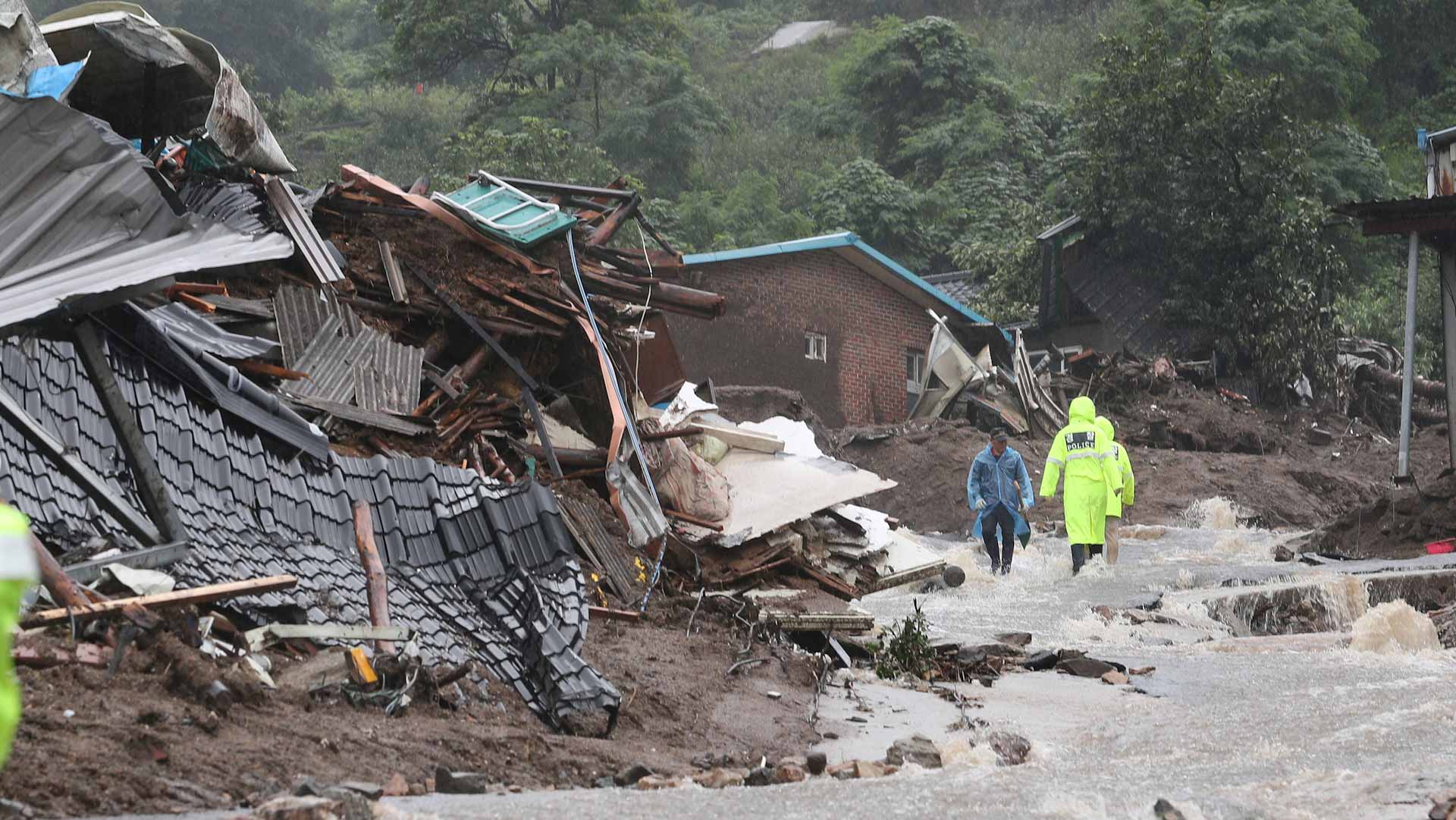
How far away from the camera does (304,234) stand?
1138cm

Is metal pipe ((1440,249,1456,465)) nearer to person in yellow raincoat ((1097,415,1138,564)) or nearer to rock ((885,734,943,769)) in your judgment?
person in yellow raincoat ((1097,415,1138,564))

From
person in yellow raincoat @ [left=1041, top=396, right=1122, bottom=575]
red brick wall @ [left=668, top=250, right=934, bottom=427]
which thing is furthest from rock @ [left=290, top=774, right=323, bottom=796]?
red brick wall @ [left=668, top=250, right=934, bottom=427]

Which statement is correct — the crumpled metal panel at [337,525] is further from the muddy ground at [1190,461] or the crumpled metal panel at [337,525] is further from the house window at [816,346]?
the house window at [816,346]

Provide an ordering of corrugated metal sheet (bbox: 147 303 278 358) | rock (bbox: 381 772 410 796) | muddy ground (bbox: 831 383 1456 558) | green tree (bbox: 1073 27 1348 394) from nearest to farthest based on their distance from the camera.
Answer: rock (bbox: 381 772 410 796), corrugated metal sheet (bbox: 147 303 278 358), muddy ground (bbox: 831 383 1456 558), green tree (bbox: 1073 27 1348 394)

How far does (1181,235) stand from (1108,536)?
58.5 feet

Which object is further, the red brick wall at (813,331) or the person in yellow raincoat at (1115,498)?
the red brick wall at (813,331)

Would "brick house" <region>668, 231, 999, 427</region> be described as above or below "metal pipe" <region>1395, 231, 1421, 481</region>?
below

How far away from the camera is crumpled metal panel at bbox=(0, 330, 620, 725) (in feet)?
24.6

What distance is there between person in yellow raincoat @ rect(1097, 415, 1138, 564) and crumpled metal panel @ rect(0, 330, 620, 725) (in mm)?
6402

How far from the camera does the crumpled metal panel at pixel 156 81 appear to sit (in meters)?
10.9

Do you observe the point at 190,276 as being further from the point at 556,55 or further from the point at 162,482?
the point at 556,55

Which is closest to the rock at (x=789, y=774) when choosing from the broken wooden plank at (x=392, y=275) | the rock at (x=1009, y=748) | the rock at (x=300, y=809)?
the rock at (x=1009, y=748)

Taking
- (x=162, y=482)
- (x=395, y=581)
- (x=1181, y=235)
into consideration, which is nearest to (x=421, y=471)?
(x=395, y=581)

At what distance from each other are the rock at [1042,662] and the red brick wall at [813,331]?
18.3 meters
